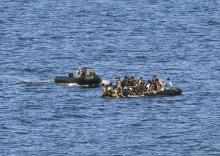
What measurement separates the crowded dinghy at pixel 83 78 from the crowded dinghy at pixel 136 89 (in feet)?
21.2

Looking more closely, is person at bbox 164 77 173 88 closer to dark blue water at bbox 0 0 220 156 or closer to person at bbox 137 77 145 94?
dark blue water at bbox 0 0 220 156

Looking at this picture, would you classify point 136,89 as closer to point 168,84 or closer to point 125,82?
point 125,82

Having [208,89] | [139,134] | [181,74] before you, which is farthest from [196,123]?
[181,74]

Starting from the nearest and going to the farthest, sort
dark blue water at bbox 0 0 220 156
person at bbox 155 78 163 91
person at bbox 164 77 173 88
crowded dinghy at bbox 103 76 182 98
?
dark blue water at bbox 0 0 220 156 < crowded dinghy at bbox 103 76 182 98 < person at bbox 155 78 163 91 < person at bbox 164 77 173 88

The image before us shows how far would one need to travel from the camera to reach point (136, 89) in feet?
488

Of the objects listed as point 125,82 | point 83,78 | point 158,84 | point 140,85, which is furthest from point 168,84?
point 140,85

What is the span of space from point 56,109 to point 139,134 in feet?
45.9

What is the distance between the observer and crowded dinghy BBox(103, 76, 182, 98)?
486 ft

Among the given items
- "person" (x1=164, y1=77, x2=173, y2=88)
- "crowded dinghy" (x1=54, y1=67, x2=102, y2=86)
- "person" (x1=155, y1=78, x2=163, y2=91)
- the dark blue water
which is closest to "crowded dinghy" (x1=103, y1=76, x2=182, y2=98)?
"person" (x1=155, y1=78, x2=163, y2=91)

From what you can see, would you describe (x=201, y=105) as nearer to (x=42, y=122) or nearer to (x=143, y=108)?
(x=143, y=108)

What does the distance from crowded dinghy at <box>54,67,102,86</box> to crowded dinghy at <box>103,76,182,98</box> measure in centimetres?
646

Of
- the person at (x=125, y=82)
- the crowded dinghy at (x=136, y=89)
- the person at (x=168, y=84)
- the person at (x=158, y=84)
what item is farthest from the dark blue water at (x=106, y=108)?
the person at (x=125, y=82)

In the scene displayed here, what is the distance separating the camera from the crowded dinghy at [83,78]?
155875mm

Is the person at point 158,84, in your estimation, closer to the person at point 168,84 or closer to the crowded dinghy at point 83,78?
the person at point 168,84
